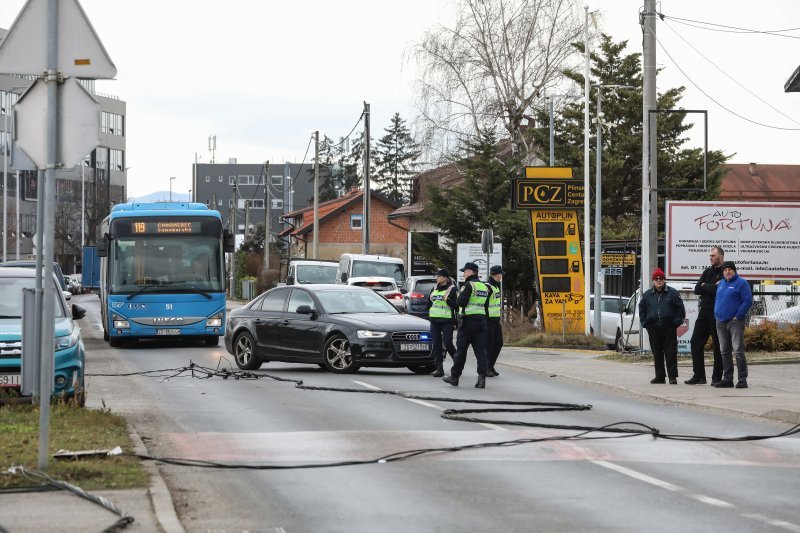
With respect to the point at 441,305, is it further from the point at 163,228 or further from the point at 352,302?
the point at 163,228

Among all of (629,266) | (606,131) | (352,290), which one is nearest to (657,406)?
(352,290)

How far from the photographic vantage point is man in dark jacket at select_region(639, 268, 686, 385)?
19.7 metres

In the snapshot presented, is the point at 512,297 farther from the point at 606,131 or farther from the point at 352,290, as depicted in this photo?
the point at 352,290

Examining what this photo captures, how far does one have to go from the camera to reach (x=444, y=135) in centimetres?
5378

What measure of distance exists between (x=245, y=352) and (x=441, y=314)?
12.9ft

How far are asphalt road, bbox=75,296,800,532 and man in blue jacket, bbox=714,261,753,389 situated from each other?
2091 millimetres

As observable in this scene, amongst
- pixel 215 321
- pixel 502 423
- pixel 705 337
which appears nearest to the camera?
pixel 502 423

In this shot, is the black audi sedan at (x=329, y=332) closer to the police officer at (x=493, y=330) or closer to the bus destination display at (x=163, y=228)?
the police officer at (x=493, y=330)

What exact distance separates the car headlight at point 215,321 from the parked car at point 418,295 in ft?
41.7

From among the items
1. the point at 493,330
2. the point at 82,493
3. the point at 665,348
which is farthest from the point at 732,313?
the point at 82,493

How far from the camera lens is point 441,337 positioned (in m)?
20.8

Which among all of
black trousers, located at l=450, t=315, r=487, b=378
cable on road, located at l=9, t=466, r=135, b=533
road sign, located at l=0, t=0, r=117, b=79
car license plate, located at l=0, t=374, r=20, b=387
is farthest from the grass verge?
Result: black trousers, located at l=450, t=315, r=487, b=378

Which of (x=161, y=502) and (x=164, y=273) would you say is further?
(x=164, y=273)

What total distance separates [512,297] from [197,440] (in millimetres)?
31747
